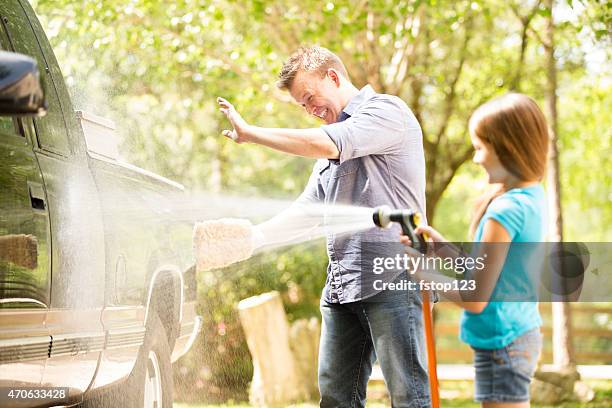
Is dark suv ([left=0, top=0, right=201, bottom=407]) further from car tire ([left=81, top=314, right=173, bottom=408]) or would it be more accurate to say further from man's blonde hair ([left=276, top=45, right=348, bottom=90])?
man's blonde hair ([left=276, top=45, right=348, bottom=90])

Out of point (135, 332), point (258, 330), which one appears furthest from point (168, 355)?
point (258, 330)

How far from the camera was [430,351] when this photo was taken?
3.00 meters

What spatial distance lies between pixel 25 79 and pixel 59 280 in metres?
1.00

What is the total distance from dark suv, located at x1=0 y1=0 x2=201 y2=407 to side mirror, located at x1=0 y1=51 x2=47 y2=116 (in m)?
0.43

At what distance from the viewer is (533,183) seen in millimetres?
2650

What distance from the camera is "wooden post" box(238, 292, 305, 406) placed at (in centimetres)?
737

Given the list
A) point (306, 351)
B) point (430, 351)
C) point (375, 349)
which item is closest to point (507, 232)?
point (430, 351)

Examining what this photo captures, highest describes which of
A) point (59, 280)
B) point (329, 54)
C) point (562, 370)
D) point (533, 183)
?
point (329, 54)

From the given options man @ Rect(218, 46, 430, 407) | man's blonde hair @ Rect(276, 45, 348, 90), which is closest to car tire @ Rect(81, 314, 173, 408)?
man @ Rect(218, 46, 430, 407)

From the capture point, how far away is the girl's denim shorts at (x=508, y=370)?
8.34ft

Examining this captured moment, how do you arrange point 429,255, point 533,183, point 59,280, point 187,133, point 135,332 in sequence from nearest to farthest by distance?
point 533,183 < point 429,255 < point 59,280 < point 135,332 < point 187,133

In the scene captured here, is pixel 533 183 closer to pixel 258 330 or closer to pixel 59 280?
pixel 59 280
